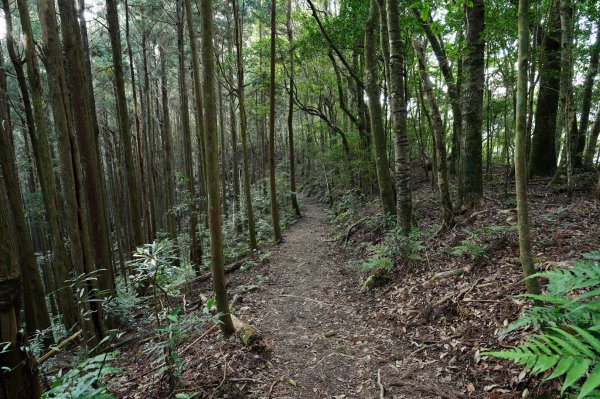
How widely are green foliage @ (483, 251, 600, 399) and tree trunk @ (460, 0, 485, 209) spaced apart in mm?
4418

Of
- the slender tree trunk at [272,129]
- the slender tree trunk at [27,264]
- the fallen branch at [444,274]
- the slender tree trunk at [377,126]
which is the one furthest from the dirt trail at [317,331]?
the slender tree trunk at [27,264]

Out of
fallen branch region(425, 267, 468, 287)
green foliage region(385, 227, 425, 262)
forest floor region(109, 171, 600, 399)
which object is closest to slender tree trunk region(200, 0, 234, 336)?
forest floor region(109, 171, 600, 399)

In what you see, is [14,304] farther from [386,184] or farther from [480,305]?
[386,184]

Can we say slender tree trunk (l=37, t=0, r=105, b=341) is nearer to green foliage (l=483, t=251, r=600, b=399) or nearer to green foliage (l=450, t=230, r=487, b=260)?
green foliage (l=483, t=251, r=600, b=399)

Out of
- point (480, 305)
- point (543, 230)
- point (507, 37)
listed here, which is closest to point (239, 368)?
point (480, 305)

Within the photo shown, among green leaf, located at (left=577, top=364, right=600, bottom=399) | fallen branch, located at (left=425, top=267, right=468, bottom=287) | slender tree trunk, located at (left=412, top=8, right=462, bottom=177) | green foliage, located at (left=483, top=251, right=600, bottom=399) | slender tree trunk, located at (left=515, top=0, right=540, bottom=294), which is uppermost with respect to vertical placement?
slender tree trunk, located at (left=412, top=8, right=462, bottom=177)

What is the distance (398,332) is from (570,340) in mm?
2948

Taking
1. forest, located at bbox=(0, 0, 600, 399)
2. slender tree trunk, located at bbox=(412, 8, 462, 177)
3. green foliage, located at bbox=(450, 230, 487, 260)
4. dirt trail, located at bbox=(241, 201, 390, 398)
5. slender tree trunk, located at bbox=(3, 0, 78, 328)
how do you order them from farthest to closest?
slender tree trunk, located at bbox=(412, 8, 462, 177), slender tree trunk, located at bbox=(3, 0, 78, 328), green foliage, located at bbox=(450, 230, 487, 260), dirt trail, located at bbox=(241, 201, 390, 398), forest, located at bbox=(0, 0, 600, 399)

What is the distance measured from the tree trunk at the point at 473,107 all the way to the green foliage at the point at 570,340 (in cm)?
442

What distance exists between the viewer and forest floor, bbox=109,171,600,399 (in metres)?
3.17

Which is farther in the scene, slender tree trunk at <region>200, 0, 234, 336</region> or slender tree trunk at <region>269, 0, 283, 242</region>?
slender tree trunk at <region>269, 0, 283, 242</region>

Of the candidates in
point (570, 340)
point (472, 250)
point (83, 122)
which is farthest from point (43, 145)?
point (570, 340)

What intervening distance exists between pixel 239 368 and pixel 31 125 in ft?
26.8

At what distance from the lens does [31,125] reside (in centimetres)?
786
